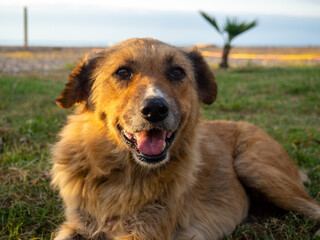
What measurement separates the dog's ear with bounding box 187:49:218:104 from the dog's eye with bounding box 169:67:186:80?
1.80 feet

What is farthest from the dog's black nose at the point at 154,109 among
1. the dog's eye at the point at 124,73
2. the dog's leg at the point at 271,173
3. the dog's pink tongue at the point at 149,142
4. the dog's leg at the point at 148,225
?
the dog's leg at the point at 271,173

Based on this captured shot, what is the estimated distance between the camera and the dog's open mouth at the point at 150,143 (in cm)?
277

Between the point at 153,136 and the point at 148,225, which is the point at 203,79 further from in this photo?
the point at 148,225

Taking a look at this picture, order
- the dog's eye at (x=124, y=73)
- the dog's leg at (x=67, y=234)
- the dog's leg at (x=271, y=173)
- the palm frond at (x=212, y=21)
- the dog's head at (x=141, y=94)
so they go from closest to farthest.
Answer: the dog's head at (x=141, y=94), the dog's leg at (x=67, y=234), the dog's eye at (x=124, y=73), the dog's leg at (x=271, y=173), the palm frond at (x=212, y=21)

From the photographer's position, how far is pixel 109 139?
303 cm

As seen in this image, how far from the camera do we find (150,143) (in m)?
2.81

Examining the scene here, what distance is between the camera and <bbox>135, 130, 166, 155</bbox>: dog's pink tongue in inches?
110

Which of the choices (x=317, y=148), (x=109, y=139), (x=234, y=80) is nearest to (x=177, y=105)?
(x=109, y=139)

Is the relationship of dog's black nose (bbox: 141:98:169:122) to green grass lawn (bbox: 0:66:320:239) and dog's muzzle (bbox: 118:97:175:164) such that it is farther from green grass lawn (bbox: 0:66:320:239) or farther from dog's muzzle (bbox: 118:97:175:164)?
green grass lawn (bbox: 0:66:320:239)

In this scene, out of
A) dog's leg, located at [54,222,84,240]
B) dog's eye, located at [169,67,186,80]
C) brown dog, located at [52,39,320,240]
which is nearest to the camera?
brown dog, located at [52,39,320,240]

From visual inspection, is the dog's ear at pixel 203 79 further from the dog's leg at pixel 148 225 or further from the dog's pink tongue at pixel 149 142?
the dog's leg at pixel 148 225

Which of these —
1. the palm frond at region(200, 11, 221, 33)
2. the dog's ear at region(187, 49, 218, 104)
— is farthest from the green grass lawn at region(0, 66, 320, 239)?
the palm frond at region(200, 11, 221, 33)

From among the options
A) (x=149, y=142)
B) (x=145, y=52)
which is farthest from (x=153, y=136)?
(x=145, y=52)

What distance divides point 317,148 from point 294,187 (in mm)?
1982
